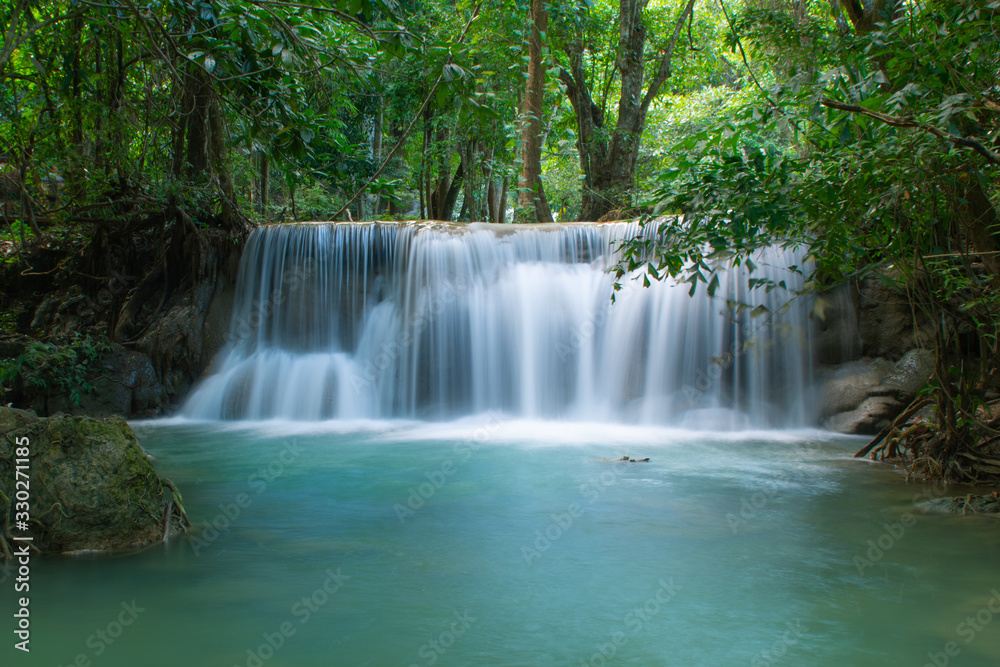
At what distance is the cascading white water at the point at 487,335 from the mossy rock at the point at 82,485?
6.20 meters

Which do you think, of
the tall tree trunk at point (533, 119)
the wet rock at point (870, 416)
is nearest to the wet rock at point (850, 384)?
the wet rock at point (870, 416)

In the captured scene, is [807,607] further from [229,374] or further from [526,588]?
[229,374]

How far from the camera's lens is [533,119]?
14.4 metres

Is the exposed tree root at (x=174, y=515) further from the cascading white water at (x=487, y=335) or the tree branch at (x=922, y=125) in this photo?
the cascading white water at (x=487, y=335)

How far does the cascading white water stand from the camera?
10.4 metres

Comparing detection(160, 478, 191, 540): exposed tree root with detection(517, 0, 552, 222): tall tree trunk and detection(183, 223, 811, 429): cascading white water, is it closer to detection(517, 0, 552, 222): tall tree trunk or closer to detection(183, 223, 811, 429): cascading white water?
detection(183, 223, 811, 429): cascading white water

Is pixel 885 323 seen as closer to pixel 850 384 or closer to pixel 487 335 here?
pixel 850 384

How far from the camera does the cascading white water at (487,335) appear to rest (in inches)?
410

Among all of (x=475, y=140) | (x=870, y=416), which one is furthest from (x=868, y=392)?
(x=475, y=140)

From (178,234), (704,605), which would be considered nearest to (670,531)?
(704,605)

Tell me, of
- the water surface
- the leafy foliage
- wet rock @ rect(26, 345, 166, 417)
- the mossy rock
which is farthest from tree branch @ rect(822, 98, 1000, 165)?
wet rock @ rect(26, 345, 166, 417)

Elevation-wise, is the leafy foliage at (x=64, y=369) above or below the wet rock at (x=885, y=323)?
below

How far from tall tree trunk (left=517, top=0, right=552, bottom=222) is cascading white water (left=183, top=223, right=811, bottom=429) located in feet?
11.1

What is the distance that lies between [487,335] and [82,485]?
7330mm
